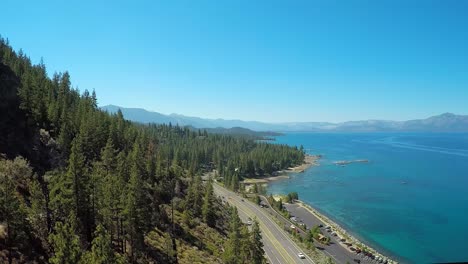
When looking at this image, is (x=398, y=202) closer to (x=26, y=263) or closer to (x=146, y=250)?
(x=146, y=250)

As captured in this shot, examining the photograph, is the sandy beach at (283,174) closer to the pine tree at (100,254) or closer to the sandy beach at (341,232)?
the sandy beach at (341,232)

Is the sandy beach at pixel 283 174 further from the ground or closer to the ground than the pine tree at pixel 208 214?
closer to the ground

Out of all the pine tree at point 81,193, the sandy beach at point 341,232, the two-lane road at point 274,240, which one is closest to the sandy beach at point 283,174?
the sandy beach at point 341,232

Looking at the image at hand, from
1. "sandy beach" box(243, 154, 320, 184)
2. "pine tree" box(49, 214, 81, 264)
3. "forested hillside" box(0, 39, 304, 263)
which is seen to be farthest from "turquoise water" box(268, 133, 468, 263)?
"pine tree" box(49, 214, 81, 264)

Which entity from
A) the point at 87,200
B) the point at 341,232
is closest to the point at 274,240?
the point at 341,232

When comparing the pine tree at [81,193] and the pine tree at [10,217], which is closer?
the pine tree at [10,217]

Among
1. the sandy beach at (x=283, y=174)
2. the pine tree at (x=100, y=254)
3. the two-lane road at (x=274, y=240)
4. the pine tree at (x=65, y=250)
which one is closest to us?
the pine tree at (x=65, y=250)

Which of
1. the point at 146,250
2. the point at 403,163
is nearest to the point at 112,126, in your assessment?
the point at 146,250

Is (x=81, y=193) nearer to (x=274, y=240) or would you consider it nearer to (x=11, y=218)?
(x=11, y=218)
